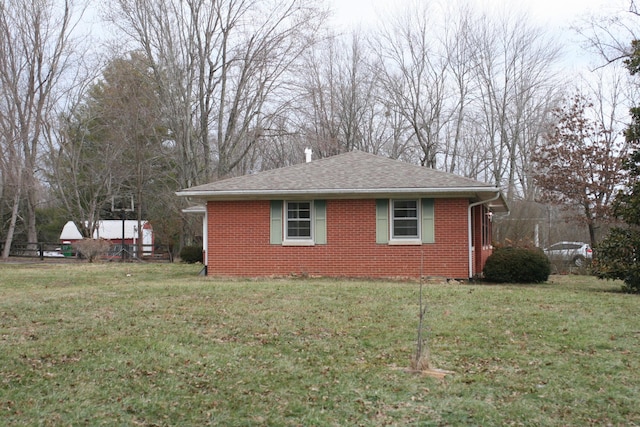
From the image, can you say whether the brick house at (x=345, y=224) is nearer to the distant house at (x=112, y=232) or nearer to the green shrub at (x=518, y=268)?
the green shrub at (x=518, y=268)

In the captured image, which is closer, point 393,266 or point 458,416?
point 458,416

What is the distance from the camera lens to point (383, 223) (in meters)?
17.7

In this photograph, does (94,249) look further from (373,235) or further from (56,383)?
(56,383)

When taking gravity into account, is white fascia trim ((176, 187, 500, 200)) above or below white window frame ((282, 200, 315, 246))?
above

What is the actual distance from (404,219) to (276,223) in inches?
143

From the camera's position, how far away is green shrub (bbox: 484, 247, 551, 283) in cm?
1761

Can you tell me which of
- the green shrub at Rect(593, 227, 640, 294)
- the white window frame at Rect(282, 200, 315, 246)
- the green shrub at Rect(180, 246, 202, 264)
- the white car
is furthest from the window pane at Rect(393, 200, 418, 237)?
the green shrub at Rect(180, 246, 202, 264)

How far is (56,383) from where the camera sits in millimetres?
6328

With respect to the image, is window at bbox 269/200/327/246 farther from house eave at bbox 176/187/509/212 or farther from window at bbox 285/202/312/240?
house eave at bbox 176/187/509/212

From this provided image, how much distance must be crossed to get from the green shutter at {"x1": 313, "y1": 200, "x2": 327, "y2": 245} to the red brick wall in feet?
0.40

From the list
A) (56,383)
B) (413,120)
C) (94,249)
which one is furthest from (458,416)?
(413,120)

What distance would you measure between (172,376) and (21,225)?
127ft

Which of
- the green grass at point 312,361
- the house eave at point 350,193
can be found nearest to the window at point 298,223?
the house eave at point 350,193

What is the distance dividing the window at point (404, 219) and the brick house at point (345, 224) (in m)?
0.03
